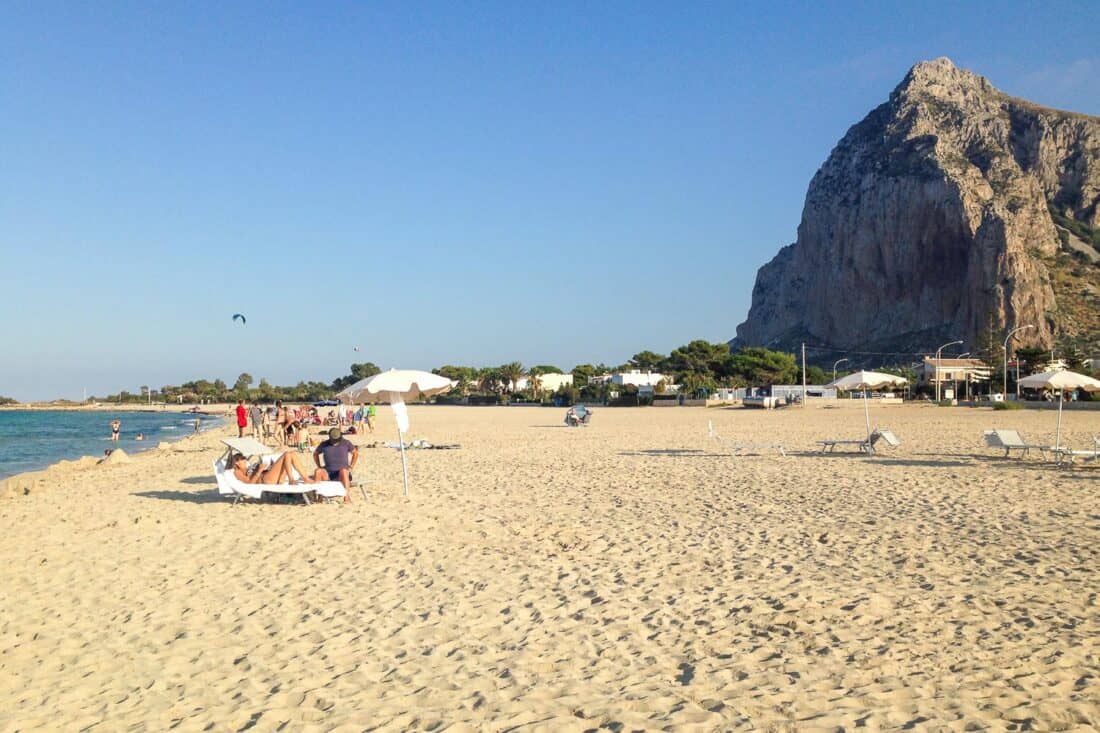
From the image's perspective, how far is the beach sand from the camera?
398 centimetres

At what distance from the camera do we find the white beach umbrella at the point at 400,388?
12.3 m

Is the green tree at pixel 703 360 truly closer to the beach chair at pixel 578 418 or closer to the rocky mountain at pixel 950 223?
the rocky mountain at pixel 950 223

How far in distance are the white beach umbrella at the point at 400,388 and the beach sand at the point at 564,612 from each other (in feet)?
5.10

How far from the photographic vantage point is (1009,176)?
118938 millimetres

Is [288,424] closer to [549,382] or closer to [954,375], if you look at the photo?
[954,375]

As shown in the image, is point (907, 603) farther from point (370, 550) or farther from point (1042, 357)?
point (1042, 357)

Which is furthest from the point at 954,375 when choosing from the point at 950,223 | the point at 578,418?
the point at 950,223

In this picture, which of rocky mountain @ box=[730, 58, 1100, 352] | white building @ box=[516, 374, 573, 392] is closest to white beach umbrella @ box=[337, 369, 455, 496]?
white building @ box=[516, 374, 573, 392]

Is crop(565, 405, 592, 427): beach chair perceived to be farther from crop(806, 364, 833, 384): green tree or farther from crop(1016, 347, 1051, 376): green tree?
crop(806, 364, 833, 384): green tree

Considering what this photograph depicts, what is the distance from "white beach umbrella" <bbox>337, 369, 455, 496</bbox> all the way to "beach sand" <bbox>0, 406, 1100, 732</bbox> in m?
1.56

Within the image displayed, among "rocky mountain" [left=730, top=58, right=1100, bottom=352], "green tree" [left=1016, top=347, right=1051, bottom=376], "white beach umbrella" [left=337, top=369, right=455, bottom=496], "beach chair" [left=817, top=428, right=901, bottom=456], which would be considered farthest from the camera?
"rocky mountain" [left=730, top=58, right=1100, bottom=352]

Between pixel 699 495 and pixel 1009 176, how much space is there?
12900cm

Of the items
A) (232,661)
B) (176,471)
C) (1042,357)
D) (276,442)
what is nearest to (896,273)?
(1042,357)

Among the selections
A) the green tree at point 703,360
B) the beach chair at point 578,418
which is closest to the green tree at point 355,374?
the green tree at point 703,360
